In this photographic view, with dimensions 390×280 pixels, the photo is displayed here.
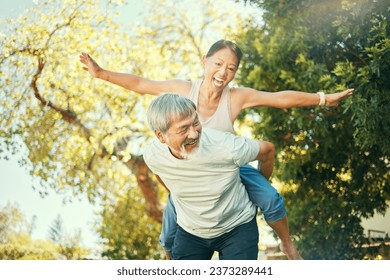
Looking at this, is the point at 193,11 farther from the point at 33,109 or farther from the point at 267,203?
the point at 267,203

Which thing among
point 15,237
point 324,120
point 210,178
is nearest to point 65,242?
point 15,237

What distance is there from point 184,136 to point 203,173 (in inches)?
5.5

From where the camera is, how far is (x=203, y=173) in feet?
6.63

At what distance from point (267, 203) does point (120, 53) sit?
453 cm

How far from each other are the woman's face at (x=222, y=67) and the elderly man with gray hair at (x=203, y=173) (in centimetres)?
75

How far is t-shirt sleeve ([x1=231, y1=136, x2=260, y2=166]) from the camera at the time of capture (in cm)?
200

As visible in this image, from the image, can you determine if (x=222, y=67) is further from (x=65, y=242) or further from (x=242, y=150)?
(x=65, y=242)

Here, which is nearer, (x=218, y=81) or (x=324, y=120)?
(x=218, y=81)

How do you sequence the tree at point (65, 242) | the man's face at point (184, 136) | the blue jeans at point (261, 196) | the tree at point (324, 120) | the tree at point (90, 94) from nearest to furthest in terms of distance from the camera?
the man's face at point (184, 136) < the blue jeans at point (261, 196) < the tree at point (324, 120) < the tree at point (90, 94) < the tree at point (65, 242)

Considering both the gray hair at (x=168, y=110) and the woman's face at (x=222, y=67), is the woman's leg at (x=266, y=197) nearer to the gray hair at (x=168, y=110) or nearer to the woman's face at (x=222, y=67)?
the gray hair at (x=168, y=110)

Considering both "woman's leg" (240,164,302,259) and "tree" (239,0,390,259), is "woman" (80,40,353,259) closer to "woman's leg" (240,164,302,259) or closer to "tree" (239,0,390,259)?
"woman's leg" (240,164,302,259)

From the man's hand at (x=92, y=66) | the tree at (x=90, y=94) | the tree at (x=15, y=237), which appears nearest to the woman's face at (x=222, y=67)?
the man's hand at (x=92, y=66)

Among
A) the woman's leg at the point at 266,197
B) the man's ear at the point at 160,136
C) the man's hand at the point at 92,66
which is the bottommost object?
the woman's leg at the point at 266,197

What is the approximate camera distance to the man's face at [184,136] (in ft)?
6.51
